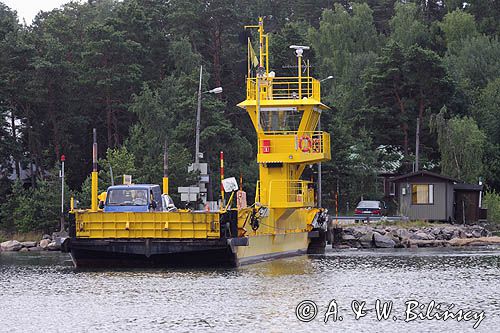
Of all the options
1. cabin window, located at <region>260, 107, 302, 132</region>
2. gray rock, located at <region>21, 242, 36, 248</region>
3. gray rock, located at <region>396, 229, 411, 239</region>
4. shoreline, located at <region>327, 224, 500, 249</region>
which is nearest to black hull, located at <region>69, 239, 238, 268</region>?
cabin window, located at <region>260, 107, 302, 132</region>

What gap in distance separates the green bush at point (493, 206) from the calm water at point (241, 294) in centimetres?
2837

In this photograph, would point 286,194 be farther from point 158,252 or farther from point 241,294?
point 241,294

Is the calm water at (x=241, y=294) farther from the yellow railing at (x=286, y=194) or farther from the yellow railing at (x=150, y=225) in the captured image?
the yellow railing at (x=286, y=194)

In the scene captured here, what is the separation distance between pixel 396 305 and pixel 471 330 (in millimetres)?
4227

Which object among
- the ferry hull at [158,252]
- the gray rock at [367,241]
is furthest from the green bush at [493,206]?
the ferry hull at [158,252]

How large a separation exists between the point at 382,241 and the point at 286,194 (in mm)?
13048

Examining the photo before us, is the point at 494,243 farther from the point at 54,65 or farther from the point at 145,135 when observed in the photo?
the point at 54,65

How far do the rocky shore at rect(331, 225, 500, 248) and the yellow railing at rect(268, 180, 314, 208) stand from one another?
9.02 metres

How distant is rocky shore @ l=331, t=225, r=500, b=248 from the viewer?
55844 millimetres

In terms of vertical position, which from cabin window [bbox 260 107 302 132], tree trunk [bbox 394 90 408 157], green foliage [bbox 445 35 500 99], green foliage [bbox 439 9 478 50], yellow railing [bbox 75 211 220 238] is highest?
green foliage [bbox 439 9 478 50]

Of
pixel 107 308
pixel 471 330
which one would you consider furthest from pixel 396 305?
pixel 107 308

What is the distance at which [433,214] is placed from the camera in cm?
6781

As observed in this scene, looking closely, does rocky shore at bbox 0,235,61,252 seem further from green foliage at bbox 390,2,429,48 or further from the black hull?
green foliage at bbox 390,2,429,48

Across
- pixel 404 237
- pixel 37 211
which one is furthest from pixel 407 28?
pixel 37 211
